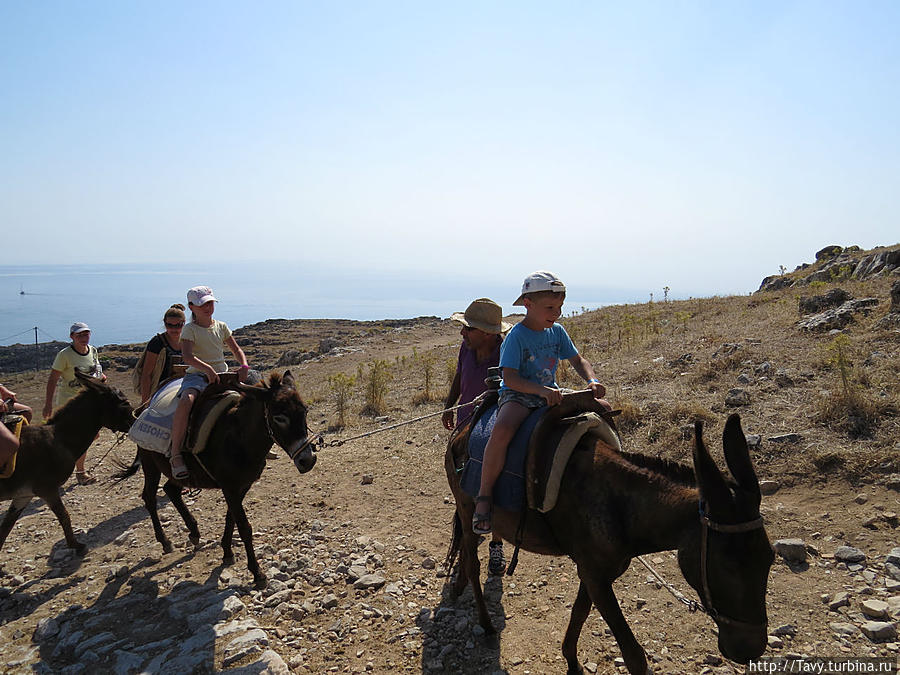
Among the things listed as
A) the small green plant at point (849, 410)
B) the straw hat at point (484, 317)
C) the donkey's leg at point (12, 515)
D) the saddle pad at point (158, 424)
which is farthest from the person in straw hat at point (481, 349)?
the donkey's leg at point (12, 515)

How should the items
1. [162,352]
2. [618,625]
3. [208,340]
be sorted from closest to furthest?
[618,625]
[208,340]
[162,352]

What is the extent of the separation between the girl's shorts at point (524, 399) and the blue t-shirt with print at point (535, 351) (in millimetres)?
78

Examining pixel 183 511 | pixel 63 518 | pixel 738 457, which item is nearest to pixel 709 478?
pixel 738 457

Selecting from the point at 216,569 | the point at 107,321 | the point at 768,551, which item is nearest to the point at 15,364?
the point at 216,569

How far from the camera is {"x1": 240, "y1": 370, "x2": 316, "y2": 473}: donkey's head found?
16.5 ft

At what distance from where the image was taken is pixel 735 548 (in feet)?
8.16

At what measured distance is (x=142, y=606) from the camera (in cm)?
493

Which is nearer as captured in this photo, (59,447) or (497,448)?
(497,448)

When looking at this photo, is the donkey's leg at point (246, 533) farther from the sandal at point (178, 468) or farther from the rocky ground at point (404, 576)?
the sandal at point (178, 468)

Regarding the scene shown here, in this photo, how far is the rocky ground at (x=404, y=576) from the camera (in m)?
3.94

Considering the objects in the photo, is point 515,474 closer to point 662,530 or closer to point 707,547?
point 662,530

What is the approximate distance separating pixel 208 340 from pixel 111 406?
2.19 meters

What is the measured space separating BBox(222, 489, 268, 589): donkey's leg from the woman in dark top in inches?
110

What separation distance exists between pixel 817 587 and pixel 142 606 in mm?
5974
